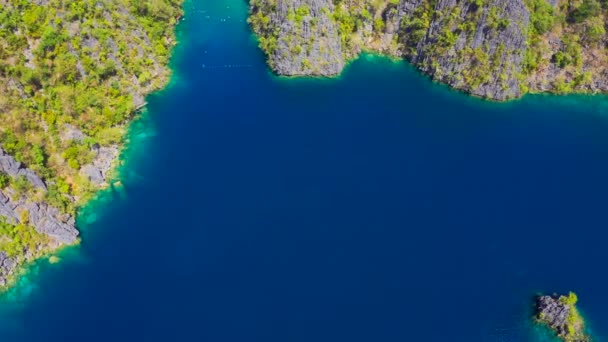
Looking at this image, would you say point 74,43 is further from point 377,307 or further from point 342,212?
point 377,307

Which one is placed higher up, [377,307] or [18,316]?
[377,307]

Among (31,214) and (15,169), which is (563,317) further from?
(15,169)

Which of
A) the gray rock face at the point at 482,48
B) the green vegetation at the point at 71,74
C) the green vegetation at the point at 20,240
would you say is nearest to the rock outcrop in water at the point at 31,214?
the green vegetation at the point at 20,240

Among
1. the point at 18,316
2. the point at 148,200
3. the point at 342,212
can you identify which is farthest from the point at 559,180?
the point at 18,316

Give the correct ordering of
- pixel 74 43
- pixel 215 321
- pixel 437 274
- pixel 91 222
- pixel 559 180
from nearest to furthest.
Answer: pixel 215 321 → pixel 437 274 → pixel 91 222 → pixel 559 180 → pixel 74 43

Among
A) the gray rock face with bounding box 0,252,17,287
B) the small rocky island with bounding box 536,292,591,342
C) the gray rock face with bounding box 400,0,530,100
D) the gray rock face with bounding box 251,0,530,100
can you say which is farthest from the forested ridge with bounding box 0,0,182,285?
the small rocky island with bounding box 536,292,591,342

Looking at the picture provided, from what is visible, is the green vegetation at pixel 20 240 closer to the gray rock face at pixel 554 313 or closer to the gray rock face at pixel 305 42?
the gray rock face at pixel 305 42
